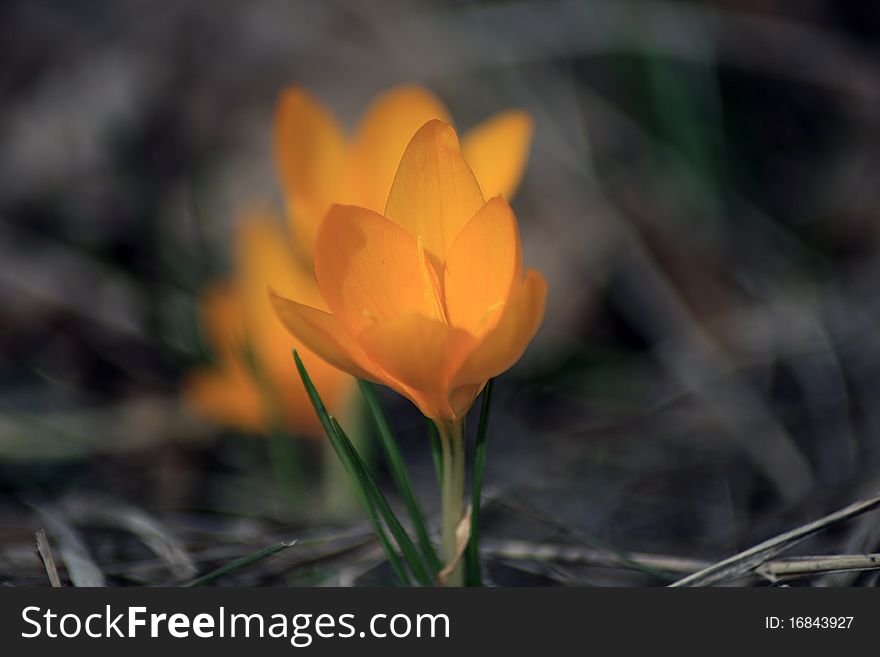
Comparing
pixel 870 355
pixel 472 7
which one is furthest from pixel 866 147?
pixel 472 7

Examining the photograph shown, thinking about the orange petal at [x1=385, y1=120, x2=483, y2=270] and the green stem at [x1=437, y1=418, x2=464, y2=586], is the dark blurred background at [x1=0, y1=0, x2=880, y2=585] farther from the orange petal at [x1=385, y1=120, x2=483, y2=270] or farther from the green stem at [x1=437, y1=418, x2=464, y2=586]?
the orange petal at [x1=385, y1=120, x2=483, y2=270]

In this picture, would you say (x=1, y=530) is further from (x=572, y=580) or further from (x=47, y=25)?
(x=47, y=25)

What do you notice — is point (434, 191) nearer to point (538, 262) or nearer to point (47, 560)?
point (47, 560)

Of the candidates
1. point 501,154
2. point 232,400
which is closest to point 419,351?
point 501,154

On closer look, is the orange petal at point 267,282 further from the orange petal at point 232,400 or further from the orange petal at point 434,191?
the orange petal at point 434,191

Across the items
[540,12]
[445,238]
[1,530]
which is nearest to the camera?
[445,238]

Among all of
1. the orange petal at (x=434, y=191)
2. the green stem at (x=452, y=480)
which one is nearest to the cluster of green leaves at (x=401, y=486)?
the green stem at (x=452, y=480)
